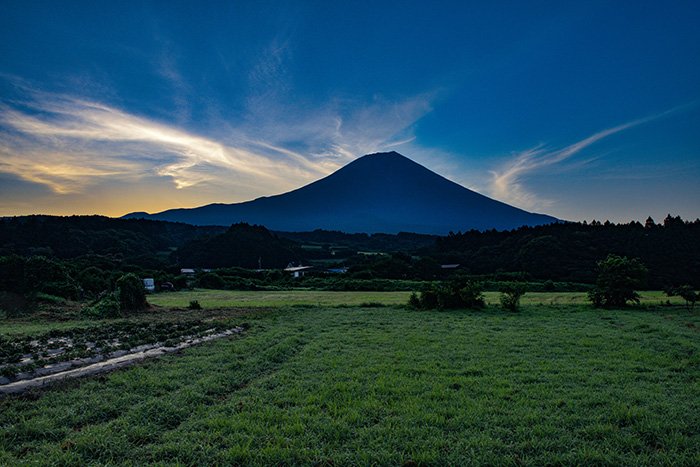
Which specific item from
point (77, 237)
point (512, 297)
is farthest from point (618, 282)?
point (77, 237)

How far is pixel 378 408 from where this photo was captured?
6633 mm

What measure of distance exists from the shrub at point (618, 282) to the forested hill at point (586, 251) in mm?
28510

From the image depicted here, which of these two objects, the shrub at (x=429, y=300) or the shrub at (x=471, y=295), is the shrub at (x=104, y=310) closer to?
the shrub at (x=429, y=300)

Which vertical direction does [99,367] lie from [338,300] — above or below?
above

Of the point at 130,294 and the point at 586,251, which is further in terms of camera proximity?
the point at 586,251

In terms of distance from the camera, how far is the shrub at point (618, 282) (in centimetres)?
2338

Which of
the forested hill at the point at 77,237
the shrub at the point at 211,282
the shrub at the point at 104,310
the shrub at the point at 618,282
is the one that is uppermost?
the forested hill at the point at 77,237

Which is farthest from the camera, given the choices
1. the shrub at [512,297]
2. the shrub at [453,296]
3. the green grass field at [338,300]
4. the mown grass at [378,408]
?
the green grass field at [338,300]

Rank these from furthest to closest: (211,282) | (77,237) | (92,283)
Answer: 1. (77,237)
2. (211,282)
3. (92,283)

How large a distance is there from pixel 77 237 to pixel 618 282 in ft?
340

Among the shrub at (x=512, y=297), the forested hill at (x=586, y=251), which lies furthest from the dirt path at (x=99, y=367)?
the forested hill at (x=586, y=251)

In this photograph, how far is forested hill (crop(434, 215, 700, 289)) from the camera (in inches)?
2035

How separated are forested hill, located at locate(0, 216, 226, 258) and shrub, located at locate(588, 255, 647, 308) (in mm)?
87139

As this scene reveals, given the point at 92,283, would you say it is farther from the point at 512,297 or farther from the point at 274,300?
Result: the point at 512,297
